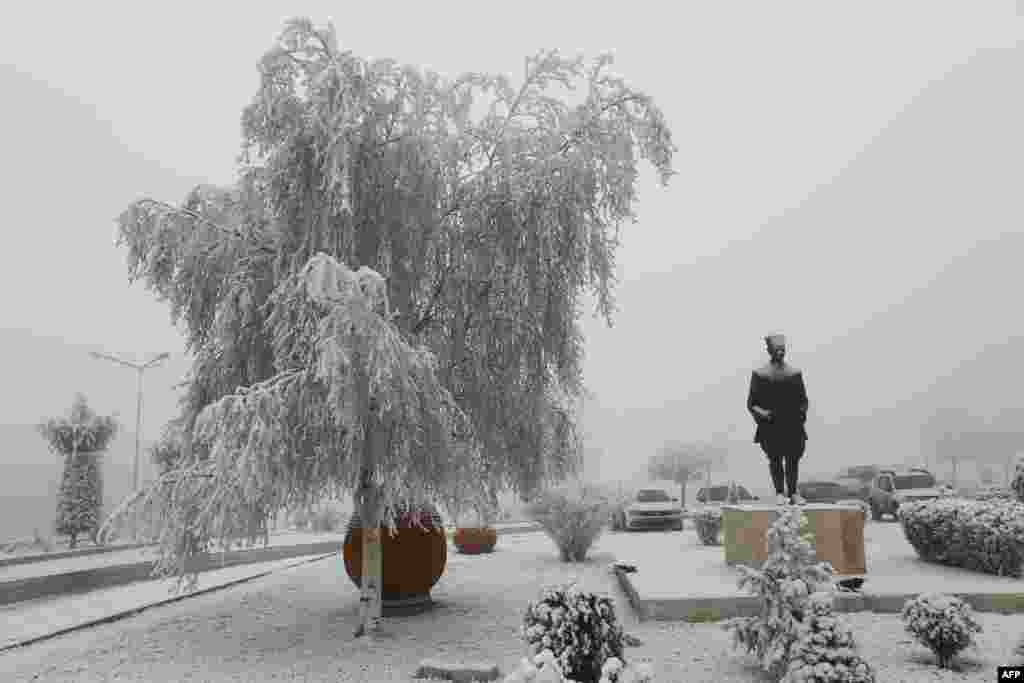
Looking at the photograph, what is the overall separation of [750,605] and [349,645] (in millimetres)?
4651

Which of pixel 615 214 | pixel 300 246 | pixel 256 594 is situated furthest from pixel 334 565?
pixel 615 214

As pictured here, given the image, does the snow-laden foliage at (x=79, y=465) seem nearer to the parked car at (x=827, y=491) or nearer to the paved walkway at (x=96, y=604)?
the paved walkway at (x=96, y=604)

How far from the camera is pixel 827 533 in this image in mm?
10367

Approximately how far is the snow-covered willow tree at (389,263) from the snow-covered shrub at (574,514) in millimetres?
5776

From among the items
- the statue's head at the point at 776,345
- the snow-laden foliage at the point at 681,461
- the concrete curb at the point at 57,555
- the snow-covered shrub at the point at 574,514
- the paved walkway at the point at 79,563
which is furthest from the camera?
the snow-laden foliage at the point at 681,461

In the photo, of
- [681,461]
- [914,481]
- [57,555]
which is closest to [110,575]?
[57,555]

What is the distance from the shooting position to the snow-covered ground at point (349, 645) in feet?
23.8

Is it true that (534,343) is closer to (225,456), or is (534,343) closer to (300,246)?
(300,246)

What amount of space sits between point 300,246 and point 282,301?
2.91 feet

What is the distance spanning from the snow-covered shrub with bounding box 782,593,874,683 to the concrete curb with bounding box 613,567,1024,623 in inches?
112

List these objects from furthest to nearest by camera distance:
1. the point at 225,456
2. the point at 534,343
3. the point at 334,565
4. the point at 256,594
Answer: the point at 334,565, the point at 256,594, the point at 534,343, the point at 225,456

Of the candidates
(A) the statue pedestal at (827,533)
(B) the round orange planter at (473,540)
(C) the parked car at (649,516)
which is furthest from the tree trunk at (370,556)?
(C) the parked car at (649,516)

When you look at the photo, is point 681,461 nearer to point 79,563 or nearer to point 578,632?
point 79,563

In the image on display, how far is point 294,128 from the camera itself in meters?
9.16
